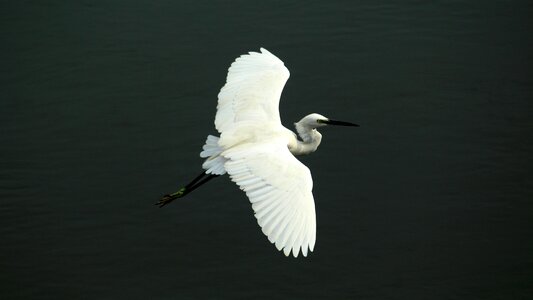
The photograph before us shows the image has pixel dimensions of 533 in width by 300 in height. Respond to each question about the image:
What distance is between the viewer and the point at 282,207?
17.0 feet

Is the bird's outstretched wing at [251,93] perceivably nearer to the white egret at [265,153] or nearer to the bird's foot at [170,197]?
the white egret at [265,153]

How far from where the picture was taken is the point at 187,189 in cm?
648

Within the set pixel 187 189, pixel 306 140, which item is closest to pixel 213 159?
pixel 187 189

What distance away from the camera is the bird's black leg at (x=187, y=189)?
Result: 639cm

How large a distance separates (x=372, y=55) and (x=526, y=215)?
2371mm

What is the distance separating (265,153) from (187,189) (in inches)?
36.3

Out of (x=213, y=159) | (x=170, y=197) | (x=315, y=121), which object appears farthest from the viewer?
(x=170, y=197)

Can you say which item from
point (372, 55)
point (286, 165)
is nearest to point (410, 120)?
point (372, 55)

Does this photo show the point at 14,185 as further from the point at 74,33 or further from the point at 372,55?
the point at 372,55

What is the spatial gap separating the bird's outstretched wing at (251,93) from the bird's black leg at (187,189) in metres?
0.32

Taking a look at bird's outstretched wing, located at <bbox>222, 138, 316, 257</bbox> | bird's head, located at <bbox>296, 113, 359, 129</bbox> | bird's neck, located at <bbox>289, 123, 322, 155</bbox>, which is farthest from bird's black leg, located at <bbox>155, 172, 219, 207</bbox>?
bird's head, located at <bbox>296, 113, 359, 129</bbox>

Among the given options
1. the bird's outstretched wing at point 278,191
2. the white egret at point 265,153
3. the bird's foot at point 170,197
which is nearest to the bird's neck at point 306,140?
the white egret at point 265,153

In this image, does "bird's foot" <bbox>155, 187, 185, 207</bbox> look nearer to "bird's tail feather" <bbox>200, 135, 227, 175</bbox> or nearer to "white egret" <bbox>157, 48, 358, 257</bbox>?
"white egret" <bbox>157, 48, 358, 257</bbox>

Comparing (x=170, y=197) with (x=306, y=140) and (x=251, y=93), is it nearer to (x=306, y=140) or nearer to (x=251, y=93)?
(x=251, y=93)
